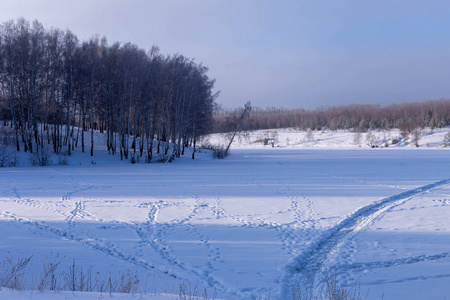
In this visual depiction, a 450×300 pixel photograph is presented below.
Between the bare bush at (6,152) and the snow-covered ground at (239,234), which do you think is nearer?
the snow-covered ground at (239,234)

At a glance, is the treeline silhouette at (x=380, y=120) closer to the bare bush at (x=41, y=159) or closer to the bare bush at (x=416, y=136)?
the bare bush at (x=416, y=136)

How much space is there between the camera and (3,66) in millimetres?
28453

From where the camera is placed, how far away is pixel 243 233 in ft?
32.5

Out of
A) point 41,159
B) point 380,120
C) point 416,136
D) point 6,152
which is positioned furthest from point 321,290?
point 380,120

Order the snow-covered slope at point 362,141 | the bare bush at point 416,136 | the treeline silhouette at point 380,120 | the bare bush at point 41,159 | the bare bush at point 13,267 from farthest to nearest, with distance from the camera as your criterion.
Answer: the treeline silhouette at point 380,120
the snow-covered slope at point 362,141
the bare bush at point 416,136
the bare bush at point 41,159
the bare bush at point 13,267

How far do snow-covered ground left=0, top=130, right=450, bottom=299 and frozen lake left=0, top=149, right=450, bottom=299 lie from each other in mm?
35

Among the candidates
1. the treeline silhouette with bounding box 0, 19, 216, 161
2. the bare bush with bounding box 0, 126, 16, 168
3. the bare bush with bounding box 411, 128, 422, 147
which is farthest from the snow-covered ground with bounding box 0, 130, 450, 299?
the bare bush with bounding box 411, 128, 422, 147

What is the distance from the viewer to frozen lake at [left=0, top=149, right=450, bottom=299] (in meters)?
7.03

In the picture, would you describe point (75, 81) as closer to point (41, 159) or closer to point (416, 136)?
point (41, 159)

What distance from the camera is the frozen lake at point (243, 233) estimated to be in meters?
7.03

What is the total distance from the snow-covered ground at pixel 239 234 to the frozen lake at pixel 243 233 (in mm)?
35

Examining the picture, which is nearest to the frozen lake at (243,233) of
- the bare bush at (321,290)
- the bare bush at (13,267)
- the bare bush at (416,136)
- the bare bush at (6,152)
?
the bare bush at (321,290)

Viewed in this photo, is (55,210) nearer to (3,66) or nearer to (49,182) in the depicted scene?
(49,182)

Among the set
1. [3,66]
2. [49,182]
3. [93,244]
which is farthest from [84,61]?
[93,244]
